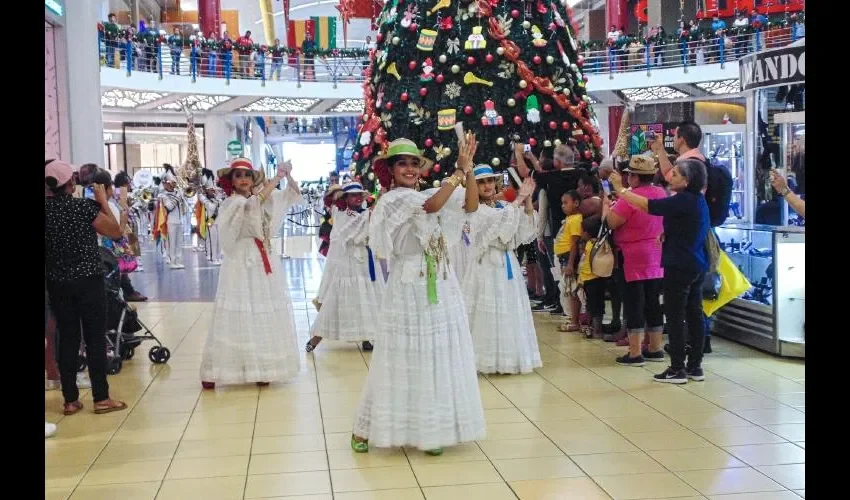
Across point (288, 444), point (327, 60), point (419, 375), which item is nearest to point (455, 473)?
point (419, 375)

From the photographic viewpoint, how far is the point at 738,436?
5164mm

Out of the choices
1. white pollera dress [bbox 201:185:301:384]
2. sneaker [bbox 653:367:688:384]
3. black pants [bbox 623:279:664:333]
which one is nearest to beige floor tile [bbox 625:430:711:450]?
sneaker [bbox 653:367:688:384]

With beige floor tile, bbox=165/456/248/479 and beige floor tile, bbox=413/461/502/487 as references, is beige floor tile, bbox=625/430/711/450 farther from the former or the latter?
beige floor tile, bbox=165/456/248/479

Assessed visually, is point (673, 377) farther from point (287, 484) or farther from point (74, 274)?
point (74, 274)

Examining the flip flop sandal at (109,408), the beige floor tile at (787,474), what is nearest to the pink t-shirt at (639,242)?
the beige floor tile at (787,474)

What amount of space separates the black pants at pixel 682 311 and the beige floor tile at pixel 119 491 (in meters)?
3.54

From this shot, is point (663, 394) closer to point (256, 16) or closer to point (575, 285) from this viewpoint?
point (575, 285)

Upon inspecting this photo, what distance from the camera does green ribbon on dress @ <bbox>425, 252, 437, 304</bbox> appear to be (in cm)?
486

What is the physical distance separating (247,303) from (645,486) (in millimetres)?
3304

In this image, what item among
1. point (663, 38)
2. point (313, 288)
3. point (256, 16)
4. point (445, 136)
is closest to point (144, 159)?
point (256, 16)

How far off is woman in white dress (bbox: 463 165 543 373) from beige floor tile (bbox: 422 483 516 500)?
8.13 feet

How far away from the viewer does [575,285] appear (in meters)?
8.51

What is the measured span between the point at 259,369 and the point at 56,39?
20.3 feet

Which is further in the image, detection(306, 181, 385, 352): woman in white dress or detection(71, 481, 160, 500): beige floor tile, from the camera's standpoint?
detection(306, 181, 385, 352): woman in white dress
